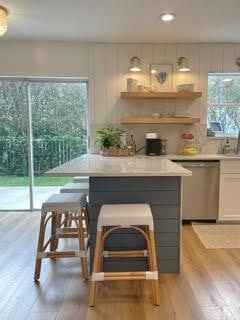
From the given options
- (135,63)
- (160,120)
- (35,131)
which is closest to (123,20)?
(135,63)

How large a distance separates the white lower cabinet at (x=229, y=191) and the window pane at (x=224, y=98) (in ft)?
2.89

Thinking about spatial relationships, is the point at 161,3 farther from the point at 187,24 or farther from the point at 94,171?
the point at 94,171

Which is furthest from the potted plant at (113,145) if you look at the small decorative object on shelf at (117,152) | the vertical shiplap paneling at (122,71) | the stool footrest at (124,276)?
the stool footrest at (124,276)

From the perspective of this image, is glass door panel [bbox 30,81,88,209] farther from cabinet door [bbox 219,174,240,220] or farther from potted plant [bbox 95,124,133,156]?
cabinet door [bbox 219,174,240,220]

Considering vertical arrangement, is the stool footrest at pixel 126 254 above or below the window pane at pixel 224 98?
below

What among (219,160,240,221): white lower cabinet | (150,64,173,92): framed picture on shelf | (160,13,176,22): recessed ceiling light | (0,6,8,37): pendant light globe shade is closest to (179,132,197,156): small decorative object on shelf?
(219,160,240,221): white lower cabinet

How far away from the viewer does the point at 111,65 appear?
419cm

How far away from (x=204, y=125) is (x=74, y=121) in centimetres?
196

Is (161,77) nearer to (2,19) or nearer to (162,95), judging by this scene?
(162,95)

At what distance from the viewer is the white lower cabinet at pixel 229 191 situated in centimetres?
376

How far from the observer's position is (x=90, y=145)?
4316mm

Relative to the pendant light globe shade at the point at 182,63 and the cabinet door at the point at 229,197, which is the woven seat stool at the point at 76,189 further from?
the pendant light globe shade at the point at 182,63

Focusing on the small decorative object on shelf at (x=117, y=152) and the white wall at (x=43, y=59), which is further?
the white wall at (x=43, y=59)

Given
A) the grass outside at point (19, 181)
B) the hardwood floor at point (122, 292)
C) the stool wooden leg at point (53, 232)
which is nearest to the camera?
the hardwood floor at point (122, 292)
